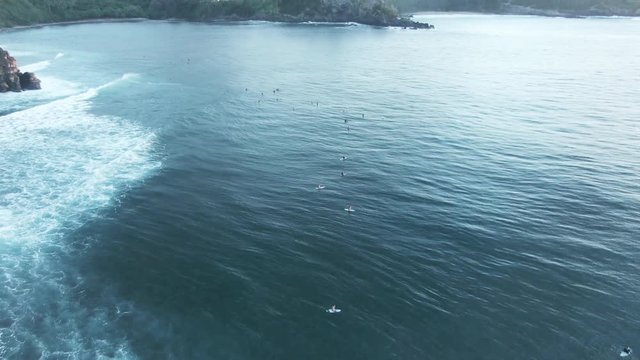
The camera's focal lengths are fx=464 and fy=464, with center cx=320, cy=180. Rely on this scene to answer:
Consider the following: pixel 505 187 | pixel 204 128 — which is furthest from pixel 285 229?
pixel 204 128

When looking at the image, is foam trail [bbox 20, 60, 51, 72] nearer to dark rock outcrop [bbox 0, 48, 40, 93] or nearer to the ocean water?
dark rock outcrop [bbox 0, 48, 40, 93]

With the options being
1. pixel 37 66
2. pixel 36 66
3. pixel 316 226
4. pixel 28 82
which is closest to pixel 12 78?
pixel 28 82

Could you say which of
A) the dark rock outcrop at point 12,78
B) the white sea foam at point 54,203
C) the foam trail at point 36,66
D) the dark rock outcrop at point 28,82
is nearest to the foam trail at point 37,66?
the foam trail at point 36,66

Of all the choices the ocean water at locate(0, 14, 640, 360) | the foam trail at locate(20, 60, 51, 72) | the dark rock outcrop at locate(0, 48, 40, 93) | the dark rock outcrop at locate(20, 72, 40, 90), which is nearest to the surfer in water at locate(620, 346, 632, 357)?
the ocean water at locate(0, 14, 640, 360)

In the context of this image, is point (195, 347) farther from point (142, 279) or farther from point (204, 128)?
point (204, 128)

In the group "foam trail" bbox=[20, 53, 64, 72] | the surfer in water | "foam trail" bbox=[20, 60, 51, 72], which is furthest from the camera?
"foam trail" bbox=[20, 53, 64, 72]

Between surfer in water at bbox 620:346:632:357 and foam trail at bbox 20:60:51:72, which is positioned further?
foam trail at bbox 20:60:51:72
